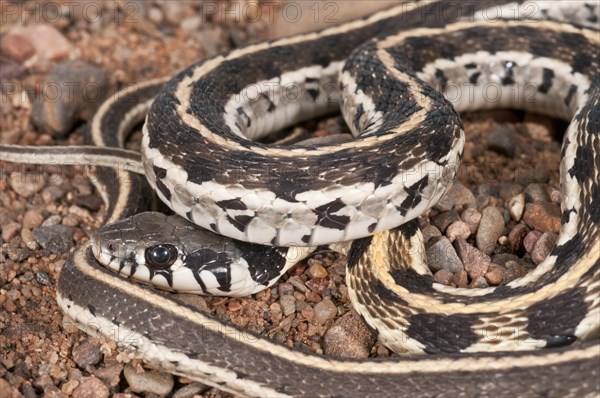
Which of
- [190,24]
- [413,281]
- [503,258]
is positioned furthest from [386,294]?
[190,24]

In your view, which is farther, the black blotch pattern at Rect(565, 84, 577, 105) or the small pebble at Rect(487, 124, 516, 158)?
the small pebble at Rect(487, 124, 516, 158)

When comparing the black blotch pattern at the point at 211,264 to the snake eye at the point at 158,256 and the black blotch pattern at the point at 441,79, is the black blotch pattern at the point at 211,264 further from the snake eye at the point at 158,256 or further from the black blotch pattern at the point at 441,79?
the black blotch pattern at the point at 441,79

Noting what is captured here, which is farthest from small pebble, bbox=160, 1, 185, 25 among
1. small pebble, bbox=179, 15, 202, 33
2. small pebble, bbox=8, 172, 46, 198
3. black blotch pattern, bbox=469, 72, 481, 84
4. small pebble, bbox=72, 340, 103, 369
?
small pebble, bbox=72, 340, 103, 369

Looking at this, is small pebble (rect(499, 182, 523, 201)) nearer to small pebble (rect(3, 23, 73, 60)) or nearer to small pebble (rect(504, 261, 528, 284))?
small pebble (rect(504, 261, 528, 284))

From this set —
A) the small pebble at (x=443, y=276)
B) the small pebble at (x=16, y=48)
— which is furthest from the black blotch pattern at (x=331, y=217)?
the small pebble at (x=16, y=48)

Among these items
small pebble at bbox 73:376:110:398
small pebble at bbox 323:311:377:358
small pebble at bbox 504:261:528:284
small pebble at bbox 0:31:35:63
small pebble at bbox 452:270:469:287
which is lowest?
small pebble at bbox 323:311:377:358

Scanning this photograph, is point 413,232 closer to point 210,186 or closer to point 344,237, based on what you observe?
point 344,237

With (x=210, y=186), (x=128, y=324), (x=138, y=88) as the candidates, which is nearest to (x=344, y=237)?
(x=210, y=186)
